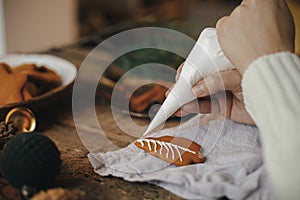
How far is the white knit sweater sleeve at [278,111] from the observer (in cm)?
48

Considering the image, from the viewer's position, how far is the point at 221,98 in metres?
0.69

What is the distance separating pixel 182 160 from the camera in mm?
622

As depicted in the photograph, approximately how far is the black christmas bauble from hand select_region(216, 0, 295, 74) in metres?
0.28

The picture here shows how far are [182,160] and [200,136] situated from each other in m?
0.08

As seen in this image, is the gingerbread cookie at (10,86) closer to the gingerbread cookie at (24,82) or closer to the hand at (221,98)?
the gingerbread cookie at (24,82)

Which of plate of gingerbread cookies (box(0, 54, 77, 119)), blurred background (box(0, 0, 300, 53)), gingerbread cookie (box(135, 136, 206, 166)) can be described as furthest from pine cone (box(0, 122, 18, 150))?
blurred background (box(0, 0, 300, 53))

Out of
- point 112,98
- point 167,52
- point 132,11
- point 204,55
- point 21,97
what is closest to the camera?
point 204,55

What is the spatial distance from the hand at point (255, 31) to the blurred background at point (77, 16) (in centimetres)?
67

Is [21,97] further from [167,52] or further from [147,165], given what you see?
[167,52]

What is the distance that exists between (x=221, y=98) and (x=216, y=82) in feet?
0.21

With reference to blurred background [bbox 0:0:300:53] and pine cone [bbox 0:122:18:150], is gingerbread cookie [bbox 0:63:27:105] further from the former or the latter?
blurred background [bbox 0:0:300:53]

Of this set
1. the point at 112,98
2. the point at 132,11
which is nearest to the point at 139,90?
the point at 112,98

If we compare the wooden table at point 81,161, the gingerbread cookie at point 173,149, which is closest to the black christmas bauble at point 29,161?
the wooden table at point 81,161

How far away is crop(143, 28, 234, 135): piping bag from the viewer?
0.63 metres
